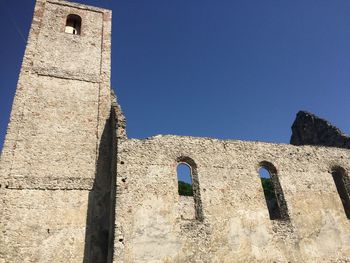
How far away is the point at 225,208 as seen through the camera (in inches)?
382

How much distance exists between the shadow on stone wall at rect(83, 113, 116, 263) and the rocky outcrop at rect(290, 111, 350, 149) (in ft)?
31.4

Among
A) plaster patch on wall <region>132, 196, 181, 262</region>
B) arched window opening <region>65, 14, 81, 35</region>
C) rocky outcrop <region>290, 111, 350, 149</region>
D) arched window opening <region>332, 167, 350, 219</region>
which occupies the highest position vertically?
arched window opening <region>65, 14, 81, 35</region>

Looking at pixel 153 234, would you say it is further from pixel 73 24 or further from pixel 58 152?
pixel 73 24

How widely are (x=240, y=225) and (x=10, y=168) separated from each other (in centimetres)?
725

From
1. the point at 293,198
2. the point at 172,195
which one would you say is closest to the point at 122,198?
the point at 172,195

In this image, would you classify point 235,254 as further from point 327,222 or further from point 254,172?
point 327,222

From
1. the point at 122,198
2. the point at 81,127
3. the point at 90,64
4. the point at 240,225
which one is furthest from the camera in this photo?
the point at 90,64

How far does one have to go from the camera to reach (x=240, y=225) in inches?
376

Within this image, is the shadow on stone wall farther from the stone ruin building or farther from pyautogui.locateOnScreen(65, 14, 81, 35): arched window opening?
pyautogui.locateOnScreen(65, 14, 81, 35): arched window opening

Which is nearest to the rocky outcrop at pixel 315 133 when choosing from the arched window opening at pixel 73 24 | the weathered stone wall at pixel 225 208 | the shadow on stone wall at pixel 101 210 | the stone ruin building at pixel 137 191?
the stone ruin building at pixel 137 191

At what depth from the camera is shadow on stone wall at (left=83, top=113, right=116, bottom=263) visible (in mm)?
9680

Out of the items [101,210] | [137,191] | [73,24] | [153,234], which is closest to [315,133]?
[137,191]

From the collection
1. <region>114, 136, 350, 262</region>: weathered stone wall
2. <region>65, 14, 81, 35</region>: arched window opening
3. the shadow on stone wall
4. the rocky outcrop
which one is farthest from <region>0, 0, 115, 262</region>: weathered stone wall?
the rocky outcrop

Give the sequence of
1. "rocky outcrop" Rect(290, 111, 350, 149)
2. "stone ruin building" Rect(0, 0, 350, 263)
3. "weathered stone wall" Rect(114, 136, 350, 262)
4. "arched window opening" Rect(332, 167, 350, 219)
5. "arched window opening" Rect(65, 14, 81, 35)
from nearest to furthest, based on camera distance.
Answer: "weathered stone wall" Rect(114, 136, 350, 262)
"stone ruin building" Rect(0, 0, 350, 263)
"arched window opening" Rect(332, 167, 350, 219)
"rocky outcrop" Rect(290, 111, 350, 149)
"arched window opening" Rect(65, 14, 81, 35)
